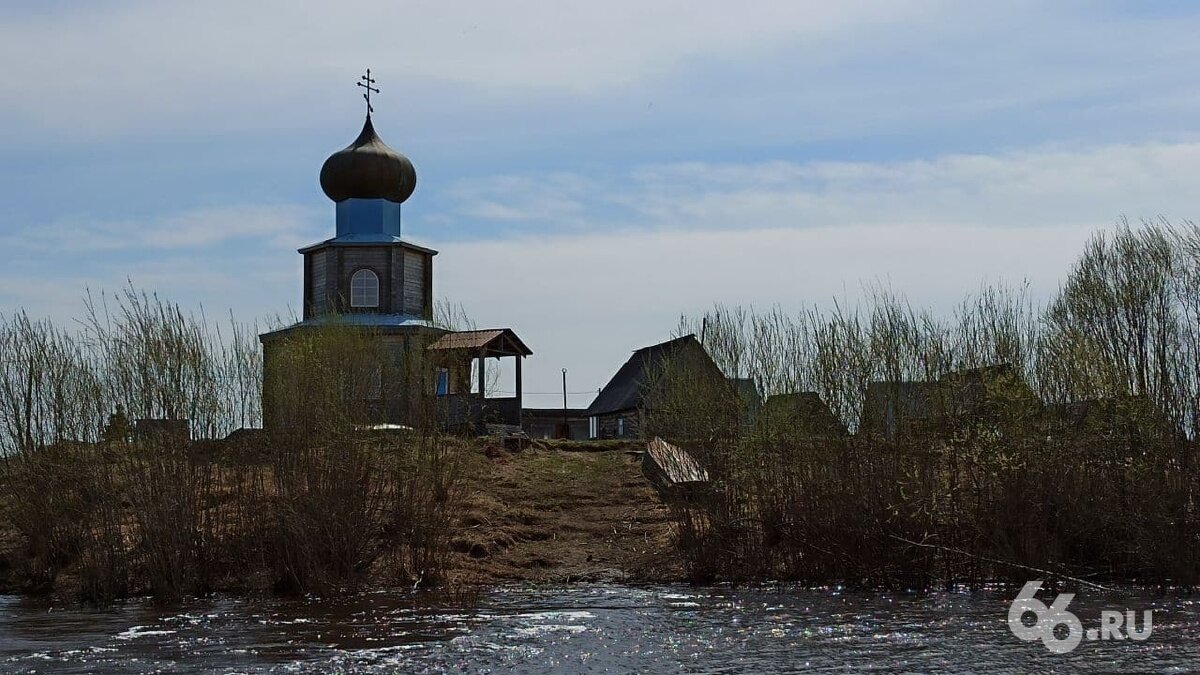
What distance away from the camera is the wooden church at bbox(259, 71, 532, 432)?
19.3 metres

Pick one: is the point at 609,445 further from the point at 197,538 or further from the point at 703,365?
the point at 197,538

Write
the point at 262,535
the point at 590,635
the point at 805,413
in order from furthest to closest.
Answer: the point at 805,413 → the point at 262,535 → the point at 590,635

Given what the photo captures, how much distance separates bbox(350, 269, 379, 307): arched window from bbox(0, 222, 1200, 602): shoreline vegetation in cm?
2096

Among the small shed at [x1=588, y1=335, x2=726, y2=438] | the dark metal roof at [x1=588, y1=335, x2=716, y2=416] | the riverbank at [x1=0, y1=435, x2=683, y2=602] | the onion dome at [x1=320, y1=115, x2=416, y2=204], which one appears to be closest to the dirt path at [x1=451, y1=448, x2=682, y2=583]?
the riverbank at [x1=0, y1=435, x2=683, y2=602]

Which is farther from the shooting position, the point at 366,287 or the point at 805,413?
the point at 366,287

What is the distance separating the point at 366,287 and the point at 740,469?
23.6m

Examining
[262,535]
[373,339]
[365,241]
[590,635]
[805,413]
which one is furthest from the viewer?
[365,241]

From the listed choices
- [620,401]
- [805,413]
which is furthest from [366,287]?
[805,413]

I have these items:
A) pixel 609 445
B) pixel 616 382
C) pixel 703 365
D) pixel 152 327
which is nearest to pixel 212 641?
pixel 152 327

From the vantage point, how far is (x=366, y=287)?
41.2 m

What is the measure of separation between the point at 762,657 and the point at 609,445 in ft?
59.6

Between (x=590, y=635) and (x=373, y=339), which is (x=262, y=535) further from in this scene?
(x=590, y=635)

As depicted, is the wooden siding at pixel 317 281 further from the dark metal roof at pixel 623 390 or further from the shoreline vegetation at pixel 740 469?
the shoreline vegetation at pixel 740 469

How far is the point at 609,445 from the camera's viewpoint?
31.0m
